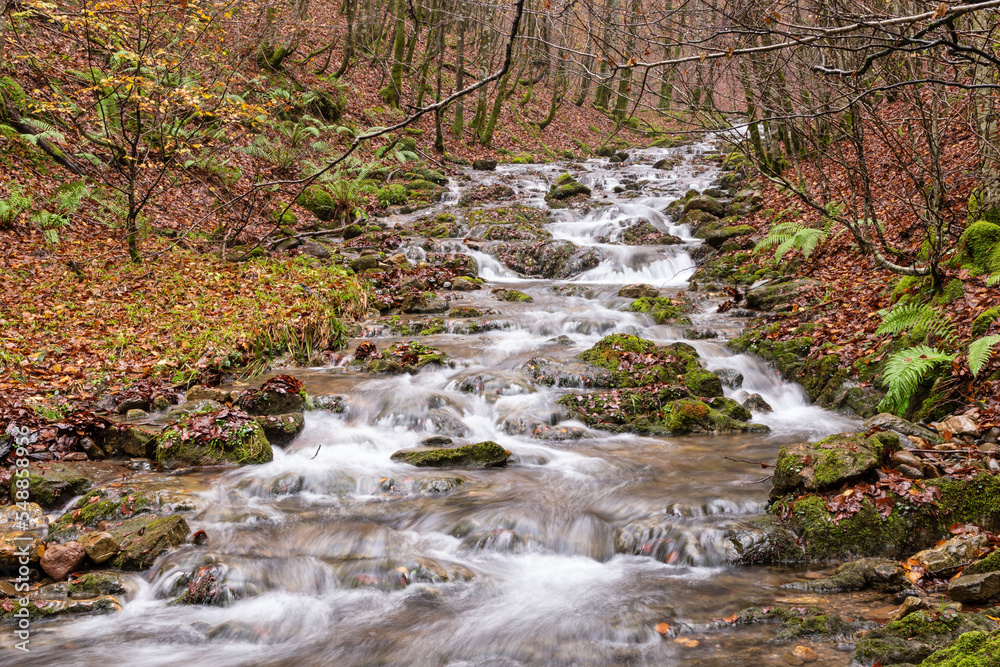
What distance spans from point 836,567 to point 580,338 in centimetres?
659

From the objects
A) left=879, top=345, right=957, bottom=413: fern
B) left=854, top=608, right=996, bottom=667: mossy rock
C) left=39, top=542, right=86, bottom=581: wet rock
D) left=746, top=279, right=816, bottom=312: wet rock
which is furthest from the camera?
left=746, top=279, right=816, bottom=312: wet rock

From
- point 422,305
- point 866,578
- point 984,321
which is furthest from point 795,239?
point 866,578

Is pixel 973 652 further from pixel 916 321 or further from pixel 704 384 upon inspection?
pixel 704 384

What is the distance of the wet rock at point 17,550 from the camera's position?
426 centimetres

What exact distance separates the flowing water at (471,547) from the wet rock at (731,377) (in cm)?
14

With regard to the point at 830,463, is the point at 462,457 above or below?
below

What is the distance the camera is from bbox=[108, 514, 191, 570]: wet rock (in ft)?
14.8

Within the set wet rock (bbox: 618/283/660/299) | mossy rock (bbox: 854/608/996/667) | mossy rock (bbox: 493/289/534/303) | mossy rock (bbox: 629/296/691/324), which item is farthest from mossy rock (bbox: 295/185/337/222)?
mossy rock (bbox: 854/608/996/667)

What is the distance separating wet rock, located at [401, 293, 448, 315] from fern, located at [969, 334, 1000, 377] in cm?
863

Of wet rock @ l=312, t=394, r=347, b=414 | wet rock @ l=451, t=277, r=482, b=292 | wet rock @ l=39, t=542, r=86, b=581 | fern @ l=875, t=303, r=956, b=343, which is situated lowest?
wet rock @ l=39, t=542, r=86, b=581

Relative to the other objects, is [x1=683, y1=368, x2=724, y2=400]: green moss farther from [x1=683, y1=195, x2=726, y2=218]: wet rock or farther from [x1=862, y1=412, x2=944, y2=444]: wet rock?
[x1=683, y1=195, x2=726, y2=218]: wet rock

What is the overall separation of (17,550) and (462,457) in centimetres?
384

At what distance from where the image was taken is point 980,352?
17.6 feet

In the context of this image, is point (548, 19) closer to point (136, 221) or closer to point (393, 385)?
point (393, 385)
